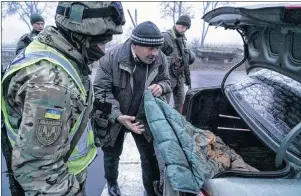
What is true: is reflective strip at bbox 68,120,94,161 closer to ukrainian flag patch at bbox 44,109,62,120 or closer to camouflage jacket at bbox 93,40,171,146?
ukrainian flag patch at bbox 44,109,62,120

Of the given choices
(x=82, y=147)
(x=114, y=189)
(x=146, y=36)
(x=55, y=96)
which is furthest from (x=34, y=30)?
(x=55, y=96)

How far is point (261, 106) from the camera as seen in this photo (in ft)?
7.50

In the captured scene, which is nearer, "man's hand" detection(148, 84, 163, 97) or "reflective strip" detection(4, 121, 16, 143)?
"reflective strip" detection(4, 121, 16, 143)

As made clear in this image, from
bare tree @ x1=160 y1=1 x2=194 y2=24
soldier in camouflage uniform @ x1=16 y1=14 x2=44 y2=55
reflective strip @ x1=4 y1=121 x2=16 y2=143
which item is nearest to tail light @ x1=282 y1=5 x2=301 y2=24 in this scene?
reflective strip @ x1=4 y1=121 x2=16 y2=143

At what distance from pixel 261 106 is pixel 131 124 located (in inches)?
41.4

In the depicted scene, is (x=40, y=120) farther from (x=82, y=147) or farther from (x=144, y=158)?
(x=144, y=158)

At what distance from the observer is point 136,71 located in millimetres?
2723

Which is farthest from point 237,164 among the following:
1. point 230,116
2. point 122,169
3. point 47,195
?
point 122,169

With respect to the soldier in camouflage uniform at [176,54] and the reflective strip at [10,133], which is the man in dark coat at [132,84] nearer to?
the reflective strip at [10,133]

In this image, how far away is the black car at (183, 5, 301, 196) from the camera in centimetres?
155

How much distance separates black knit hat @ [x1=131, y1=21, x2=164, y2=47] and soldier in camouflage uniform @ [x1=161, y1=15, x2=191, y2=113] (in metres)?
2.29

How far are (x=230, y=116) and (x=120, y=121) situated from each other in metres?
1.05

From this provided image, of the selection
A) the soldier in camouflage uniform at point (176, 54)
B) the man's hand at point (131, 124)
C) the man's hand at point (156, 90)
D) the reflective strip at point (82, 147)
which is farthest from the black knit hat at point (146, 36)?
the soldier in camouflage uniform at point (176, 54)

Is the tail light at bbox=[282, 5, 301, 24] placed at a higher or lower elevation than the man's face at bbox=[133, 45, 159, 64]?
higher
